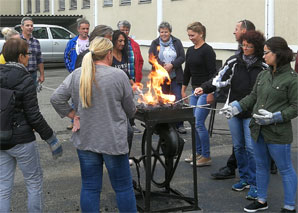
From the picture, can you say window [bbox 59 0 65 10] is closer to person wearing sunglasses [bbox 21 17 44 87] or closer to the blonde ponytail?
person wearing sunglasses [bbox 21 17 44 87]

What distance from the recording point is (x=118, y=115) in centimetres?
395

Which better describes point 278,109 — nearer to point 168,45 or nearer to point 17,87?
point 17,87

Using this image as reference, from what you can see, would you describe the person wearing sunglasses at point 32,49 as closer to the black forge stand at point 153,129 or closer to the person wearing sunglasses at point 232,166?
the person wearing sunglasses at point 232,166

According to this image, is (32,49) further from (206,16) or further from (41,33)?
(41,33)

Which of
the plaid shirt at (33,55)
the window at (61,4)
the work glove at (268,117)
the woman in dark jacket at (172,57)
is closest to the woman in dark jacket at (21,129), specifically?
the work glove at (268,117)

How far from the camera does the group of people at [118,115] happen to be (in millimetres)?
3914

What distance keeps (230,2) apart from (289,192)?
1070 cm

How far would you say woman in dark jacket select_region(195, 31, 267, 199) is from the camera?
17.1ft

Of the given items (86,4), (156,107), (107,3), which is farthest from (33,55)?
(86,4)

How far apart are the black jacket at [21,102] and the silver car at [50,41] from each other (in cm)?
1726

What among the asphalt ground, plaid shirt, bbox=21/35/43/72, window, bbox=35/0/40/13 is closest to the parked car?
plaid shirt, bbox=21/35/43/72

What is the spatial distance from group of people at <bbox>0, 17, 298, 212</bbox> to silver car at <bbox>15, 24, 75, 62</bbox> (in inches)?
599

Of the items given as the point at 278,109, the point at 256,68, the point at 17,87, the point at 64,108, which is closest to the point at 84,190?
the point at 64,108

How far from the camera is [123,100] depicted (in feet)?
13.1
